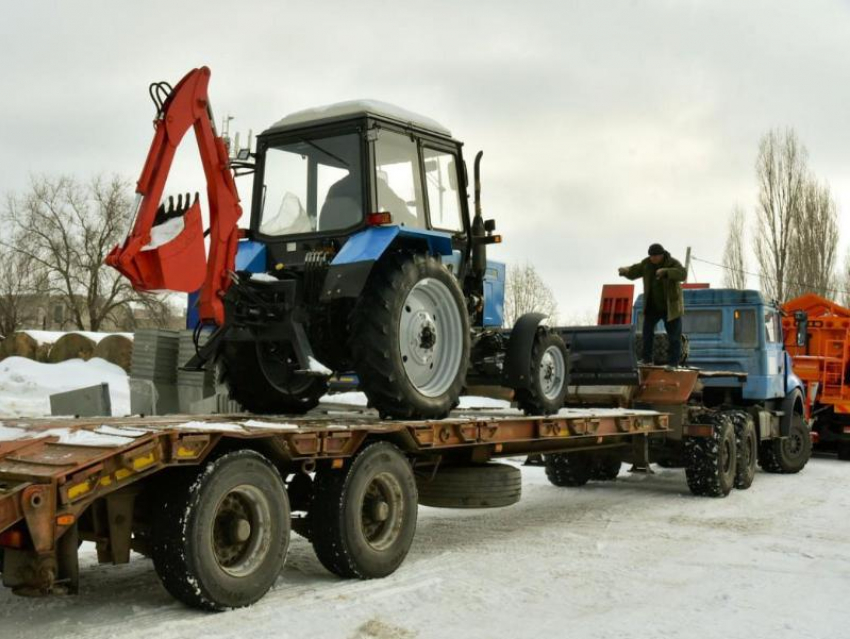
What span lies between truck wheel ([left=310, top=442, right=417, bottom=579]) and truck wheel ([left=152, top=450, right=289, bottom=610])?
0.49m

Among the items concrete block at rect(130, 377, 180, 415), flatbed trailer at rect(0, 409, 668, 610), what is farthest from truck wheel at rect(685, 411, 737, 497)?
concrete block at rect(130, 377, 180, 415)

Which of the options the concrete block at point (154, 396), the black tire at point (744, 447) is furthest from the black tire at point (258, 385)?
the concrete block at point (154, 396)

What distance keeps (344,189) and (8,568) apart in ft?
12.4

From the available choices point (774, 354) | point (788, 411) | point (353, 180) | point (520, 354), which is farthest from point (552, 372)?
point (788, 411)

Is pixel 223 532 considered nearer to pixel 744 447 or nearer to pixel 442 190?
pixel 442 190

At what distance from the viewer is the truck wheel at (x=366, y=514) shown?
621 centimetres

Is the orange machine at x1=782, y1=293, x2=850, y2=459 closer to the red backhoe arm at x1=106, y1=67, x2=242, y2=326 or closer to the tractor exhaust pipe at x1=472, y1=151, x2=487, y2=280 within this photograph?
the tractor exhaust pipe at x1=472, y1=151, x2=487, y2=280

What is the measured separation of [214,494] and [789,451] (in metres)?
11.3

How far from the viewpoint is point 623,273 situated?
1187 centimetres

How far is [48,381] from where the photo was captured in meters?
20.2

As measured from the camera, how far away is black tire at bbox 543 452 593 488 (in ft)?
40.1

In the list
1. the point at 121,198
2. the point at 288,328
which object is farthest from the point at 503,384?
the point at 121,198

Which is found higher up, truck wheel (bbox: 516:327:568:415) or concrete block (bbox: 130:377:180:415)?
truck wheel (bbox: 516:327:568:415)

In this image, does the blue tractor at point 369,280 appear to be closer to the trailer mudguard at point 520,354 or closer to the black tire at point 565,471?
the trailer mudguard at point 520,354
